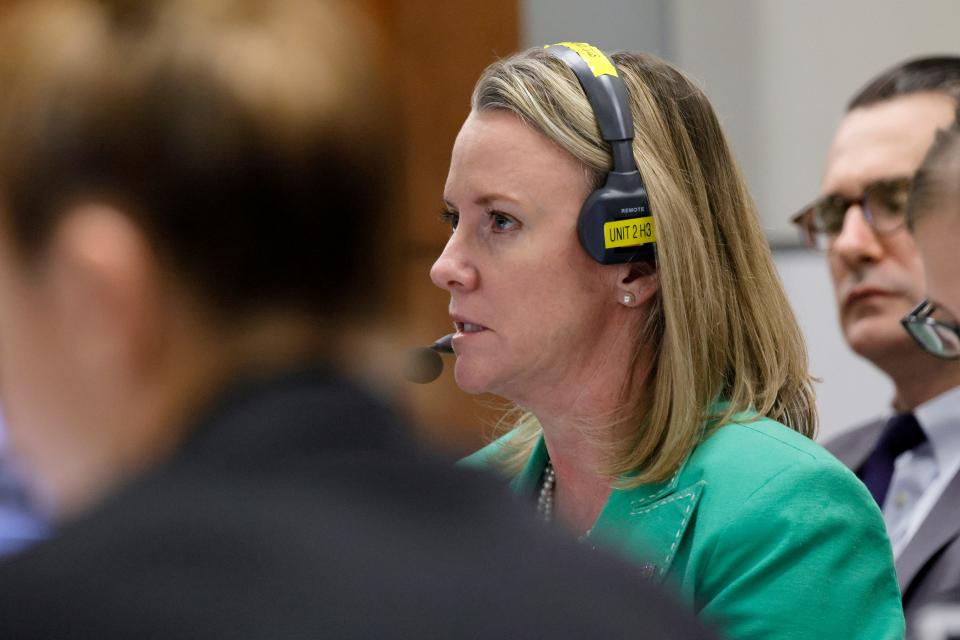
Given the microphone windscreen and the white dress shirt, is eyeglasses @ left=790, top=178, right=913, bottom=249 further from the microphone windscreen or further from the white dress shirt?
the microphone windscreen

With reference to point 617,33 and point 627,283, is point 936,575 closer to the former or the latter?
point 627,283

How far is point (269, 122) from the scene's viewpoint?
624 mm

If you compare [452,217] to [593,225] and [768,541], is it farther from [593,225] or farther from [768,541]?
[768,541]

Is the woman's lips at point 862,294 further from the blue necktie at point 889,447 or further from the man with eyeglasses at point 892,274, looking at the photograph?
the blue necktie at point 889,447

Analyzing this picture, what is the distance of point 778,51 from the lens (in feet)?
9.68

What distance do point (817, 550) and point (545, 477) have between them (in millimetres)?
414

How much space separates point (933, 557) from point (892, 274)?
58 centimetres

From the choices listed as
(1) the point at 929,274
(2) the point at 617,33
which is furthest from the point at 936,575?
(2) the point at 617,33

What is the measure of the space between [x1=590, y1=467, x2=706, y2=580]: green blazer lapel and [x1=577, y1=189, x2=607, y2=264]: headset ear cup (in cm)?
25

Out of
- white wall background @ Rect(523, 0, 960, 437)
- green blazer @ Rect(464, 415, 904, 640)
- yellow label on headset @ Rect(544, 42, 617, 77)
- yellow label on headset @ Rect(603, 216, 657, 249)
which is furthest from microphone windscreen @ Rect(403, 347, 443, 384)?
white wall background @ Rect(523, 0, 960, 437)

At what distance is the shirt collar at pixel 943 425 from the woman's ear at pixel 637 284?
761 millimetres

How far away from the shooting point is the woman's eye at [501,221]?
142cm

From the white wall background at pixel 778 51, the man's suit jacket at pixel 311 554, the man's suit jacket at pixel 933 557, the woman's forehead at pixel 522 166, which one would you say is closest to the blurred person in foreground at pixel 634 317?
the woman's forehead at pixel 522 166

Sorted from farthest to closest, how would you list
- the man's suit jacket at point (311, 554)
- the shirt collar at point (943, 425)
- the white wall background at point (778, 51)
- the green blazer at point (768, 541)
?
the white wall background at point (778, 51) → the shirt collar at point (943, 425) → the green blazer at point (768, 541) → the man's suit jacket at point (311, 554)
